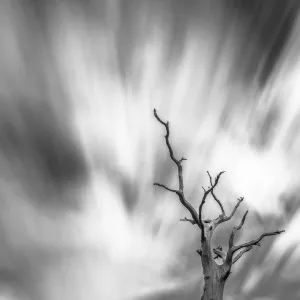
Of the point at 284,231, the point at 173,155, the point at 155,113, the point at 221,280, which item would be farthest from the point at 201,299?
the point at 155,113

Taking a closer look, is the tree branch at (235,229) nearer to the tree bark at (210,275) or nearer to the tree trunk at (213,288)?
the tree bark at (210,275)

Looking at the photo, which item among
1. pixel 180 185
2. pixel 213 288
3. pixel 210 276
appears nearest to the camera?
pixel 213 288

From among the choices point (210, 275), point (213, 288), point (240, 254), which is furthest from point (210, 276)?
point (240, 254)

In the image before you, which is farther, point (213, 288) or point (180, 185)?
point (180, 185)

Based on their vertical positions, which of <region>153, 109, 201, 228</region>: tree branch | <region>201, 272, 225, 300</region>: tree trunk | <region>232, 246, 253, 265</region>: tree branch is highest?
<region>153, 109, 201, 228</region>: tree branch

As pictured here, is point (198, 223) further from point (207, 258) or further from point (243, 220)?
point (243, 220)

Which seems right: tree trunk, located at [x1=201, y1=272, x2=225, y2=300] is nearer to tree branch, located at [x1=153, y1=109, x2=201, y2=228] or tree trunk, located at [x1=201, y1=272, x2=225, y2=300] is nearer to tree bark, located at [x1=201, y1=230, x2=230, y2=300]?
tree bark, located at [x1=201, y1=230, x2=230, y2=300]

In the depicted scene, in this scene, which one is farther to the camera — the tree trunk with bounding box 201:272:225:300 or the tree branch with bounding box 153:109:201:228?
the tree branch with bounding box 153:109:201:228

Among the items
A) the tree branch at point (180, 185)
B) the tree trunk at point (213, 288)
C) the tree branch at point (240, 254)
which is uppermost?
the tree branch at point (180, 185)

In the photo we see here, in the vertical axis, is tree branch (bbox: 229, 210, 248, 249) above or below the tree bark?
above

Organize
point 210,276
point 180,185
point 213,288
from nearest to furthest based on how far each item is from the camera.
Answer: point 213,288, point 210,276, point 180,185

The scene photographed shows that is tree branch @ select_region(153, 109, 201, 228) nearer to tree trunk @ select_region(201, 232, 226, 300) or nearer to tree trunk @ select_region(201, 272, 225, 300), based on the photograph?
tree trunk @ select_region(201, 232, 226, 300)

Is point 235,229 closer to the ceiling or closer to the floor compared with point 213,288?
closer to the ceiling

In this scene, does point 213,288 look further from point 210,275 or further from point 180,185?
point 180,185
